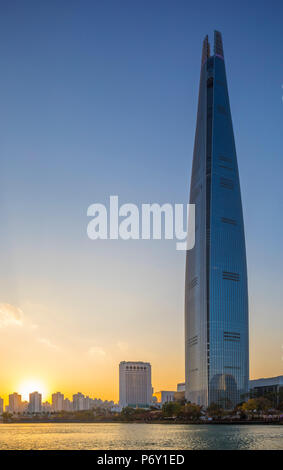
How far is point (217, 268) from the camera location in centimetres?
13662

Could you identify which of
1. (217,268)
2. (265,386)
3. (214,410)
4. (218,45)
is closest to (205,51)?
(218,45)

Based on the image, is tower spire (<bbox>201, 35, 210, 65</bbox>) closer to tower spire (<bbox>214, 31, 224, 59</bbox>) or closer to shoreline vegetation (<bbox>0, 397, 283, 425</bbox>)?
tower spire (<bbox>214, 31, 224, 59</bbox>)

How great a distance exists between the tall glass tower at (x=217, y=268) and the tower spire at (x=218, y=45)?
7.26 metres

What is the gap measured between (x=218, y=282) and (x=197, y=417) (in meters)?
32.8

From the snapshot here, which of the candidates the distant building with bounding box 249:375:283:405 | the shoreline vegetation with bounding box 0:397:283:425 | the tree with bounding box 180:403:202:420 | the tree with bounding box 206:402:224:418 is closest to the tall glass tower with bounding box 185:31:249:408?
the distant building with bounding box 249:375:283:405

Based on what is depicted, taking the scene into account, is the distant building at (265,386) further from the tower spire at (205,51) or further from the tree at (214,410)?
the tower spire at (205,51)

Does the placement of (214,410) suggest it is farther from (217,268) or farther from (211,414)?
(217,268)

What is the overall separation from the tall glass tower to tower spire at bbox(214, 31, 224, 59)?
23.8 feet

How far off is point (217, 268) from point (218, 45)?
201 ft

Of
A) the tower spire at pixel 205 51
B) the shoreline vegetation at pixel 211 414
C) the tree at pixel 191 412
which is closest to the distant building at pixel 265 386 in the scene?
the shoreline vegetation at pixel 211 414

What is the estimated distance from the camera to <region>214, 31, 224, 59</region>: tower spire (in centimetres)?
15125

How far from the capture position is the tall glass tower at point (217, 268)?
135500 millimetres
